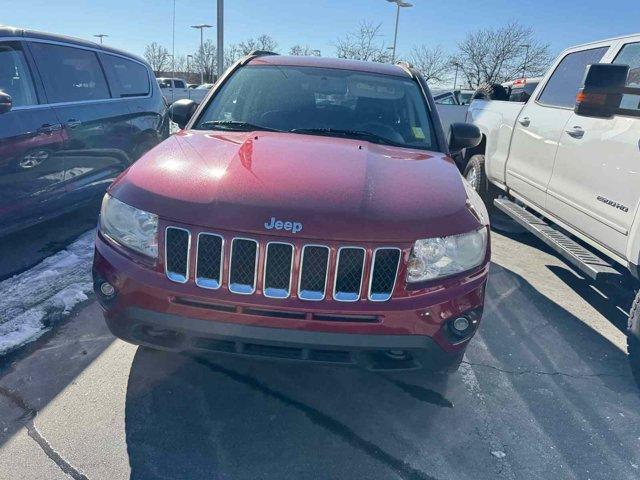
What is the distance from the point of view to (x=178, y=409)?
2541mm

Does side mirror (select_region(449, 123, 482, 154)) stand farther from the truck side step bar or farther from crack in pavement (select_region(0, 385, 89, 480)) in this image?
crack in pavement (select_region(0, 385, 89, 480))

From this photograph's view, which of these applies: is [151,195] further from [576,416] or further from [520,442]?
[576,416]

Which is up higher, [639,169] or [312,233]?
[639,169]

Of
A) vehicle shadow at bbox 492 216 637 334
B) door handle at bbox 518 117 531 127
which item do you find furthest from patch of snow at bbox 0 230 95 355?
door handle at bbox 518 117 531 127

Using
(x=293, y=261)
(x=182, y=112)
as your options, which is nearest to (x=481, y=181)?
(x=182, y=112)

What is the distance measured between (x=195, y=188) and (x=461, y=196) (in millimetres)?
1257

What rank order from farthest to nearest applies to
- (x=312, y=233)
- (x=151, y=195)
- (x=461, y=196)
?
1. (x=461, y=196)
2. (x=151, y=195)
3. (x=312, y=233)

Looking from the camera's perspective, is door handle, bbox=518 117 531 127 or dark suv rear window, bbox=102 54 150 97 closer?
door handle, bbox=518 117 531 127

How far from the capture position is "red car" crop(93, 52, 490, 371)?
2.10 metres

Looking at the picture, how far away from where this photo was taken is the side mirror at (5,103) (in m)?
3.52

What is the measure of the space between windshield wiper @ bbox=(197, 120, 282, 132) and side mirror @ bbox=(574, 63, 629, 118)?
1.94 metres

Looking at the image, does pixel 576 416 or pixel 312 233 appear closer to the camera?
pixel 312 233

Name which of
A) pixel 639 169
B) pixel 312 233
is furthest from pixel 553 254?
pixel 312 233

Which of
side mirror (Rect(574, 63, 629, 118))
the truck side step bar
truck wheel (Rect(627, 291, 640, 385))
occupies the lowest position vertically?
truck wheel (Rect(627, 291, 640, 385))
